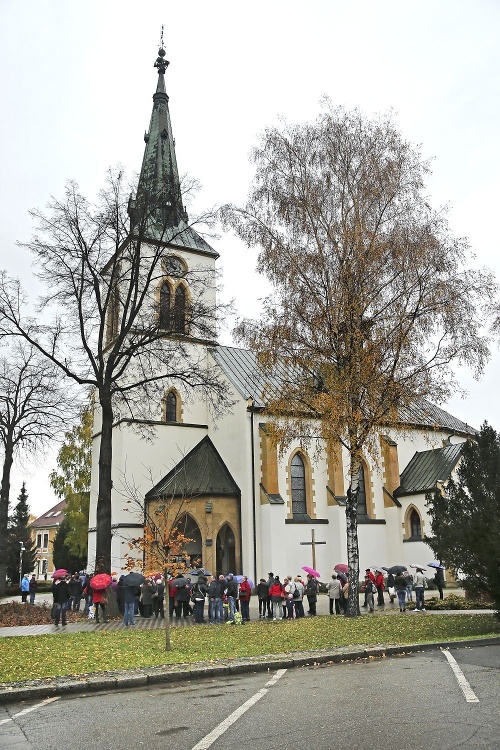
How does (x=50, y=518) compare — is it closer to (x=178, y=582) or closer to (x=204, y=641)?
(x=178, y=582)

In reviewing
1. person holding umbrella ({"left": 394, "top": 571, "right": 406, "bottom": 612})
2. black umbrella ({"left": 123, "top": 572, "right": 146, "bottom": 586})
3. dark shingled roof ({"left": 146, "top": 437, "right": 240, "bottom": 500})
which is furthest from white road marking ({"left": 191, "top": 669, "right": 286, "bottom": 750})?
dark shingled roof ({"left": 146, "top": 437, "right": 240, "bottom": 500})

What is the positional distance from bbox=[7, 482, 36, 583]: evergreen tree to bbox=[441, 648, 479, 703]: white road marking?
44.7 meters

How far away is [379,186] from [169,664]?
13.8 meters

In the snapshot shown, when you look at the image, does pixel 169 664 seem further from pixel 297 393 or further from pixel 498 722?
pixel 297 393

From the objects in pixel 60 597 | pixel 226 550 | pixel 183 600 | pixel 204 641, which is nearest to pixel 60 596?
pixel 60 597

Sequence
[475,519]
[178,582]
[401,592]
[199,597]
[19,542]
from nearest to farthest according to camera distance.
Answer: [475,519] → [199,597] → [178,582] → [401,592] → [19,542]

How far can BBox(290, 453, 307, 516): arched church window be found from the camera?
30828 mm

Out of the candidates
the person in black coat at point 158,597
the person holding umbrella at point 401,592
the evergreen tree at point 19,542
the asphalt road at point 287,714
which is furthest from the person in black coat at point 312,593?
the evergreen tree at point 19,542

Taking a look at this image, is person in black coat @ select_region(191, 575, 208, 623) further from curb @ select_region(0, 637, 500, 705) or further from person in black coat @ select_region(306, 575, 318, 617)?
curb @ select_region(0, 637, 500, 705)

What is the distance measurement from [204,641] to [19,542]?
45.8m

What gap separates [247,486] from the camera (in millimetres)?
29547

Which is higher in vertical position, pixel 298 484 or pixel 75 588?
pixel 298 484

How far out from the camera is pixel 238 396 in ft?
101

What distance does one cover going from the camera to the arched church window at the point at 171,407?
32.6 m
